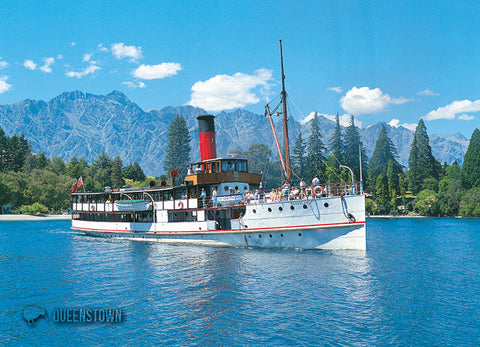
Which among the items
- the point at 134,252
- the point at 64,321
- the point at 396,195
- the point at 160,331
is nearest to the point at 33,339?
the point at 64,321

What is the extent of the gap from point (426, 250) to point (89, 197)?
35115 millimetres

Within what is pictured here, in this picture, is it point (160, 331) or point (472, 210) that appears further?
point (472, 210)

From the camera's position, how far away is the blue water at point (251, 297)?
40.5 ft

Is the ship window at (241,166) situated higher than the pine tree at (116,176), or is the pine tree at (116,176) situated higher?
the pine tree at (116,176)

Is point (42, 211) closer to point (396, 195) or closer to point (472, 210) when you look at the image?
point (396, 195)

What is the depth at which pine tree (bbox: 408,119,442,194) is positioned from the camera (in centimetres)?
9438

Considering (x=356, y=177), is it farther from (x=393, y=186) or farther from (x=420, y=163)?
(x=420, y=163)

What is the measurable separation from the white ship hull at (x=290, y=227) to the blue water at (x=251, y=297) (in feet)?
3.59

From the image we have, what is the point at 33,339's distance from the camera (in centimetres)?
1237

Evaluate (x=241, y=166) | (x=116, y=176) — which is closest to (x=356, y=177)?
(x=116, y=176)

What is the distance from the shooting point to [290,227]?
2633cm

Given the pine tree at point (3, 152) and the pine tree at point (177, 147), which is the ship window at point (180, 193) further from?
the pine tree at point (177, 147)

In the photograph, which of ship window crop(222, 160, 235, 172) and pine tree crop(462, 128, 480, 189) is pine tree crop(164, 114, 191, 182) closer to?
pine tree crop(462, 128, 480, 189)

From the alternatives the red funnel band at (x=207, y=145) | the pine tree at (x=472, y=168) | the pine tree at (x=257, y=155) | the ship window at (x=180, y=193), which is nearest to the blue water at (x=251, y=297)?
the ship window at (x=180, y=193)
